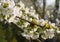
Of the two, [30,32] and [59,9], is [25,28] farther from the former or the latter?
Answer: [59,9]

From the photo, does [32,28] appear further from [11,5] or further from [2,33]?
[2,33]

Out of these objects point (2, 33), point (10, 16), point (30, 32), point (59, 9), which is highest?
point (10, 16)

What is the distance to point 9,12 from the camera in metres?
1.13

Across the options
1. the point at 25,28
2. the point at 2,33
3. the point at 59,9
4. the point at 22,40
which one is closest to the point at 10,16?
the point at 25,28

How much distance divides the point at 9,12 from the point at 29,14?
248mm

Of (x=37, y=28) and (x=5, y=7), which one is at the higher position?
(x=5, y=7)

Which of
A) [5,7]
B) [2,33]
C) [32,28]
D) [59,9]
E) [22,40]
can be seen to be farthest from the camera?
[59,9]

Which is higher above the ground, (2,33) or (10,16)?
(10,16)

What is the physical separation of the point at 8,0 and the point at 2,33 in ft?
2.18

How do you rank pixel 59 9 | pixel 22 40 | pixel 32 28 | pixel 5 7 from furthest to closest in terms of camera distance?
pixel 59 9 < pixel 22 40 < pixel 32 28 < pixel 5 7

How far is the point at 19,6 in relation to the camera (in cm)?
133

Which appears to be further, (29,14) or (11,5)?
(29,14)

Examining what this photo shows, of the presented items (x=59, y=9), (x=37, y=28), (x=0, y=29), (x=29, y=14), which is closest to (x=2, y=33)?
(x=0, y=29)

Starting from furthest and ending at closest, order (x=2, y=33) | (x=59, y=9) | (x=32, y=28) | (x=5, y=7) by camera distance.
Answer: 1. (x=59, y=9)
2. (x=2, y=33)
3. (x=32, y=28)
4. (x=5, y=7)
